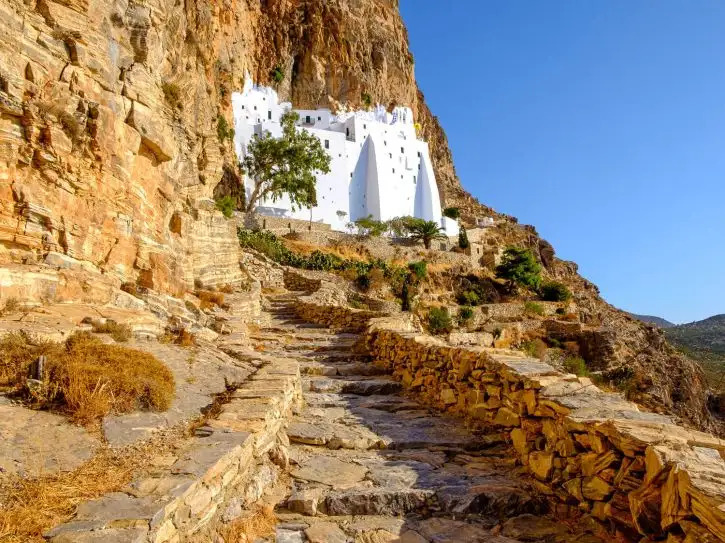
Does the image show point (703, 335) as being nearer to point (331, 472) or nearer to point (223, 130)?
point (223, 130)

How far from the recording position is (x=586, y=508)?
3.28 m

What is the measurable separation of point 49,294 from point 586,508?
6.89 m

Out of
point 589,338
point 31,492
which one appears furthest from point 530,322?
point 31,492

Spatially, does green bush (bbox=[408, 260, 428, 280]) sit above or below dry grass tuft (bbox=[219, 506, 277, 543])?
above

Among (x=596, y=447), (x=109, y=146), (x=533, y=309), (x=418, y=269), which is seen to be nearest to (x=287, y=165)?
(x=418, y=269)

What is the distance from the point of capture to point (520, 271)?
42.6 metres

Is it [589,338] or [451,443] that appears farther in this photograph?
[589,338]

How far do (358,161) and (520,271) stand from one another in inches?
840

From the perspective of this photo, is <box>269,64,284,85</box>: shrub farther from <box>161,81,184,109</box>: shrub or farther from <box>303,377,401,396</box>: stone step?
<box>303,377,401,396</box>: stone step

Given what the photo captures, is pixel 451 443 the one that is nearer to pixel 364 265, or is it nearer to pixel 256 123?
pixel 364 265

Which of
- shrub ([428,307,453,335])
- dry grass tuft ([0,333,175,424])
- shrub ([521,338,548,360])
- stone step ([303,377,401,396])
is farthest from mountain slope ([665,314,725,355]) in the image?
dry grass tuft ([0,333,175,424])

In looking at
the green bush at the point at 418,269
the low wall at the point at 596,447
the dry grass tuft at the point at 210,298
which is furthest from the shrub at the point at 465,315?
the low wall at the point at 596,447

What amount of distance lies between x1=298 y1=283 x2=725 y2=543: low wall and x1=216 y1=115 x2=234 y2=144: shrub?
34.3 metres

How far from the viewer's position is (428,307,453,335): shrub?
84.5 ft
